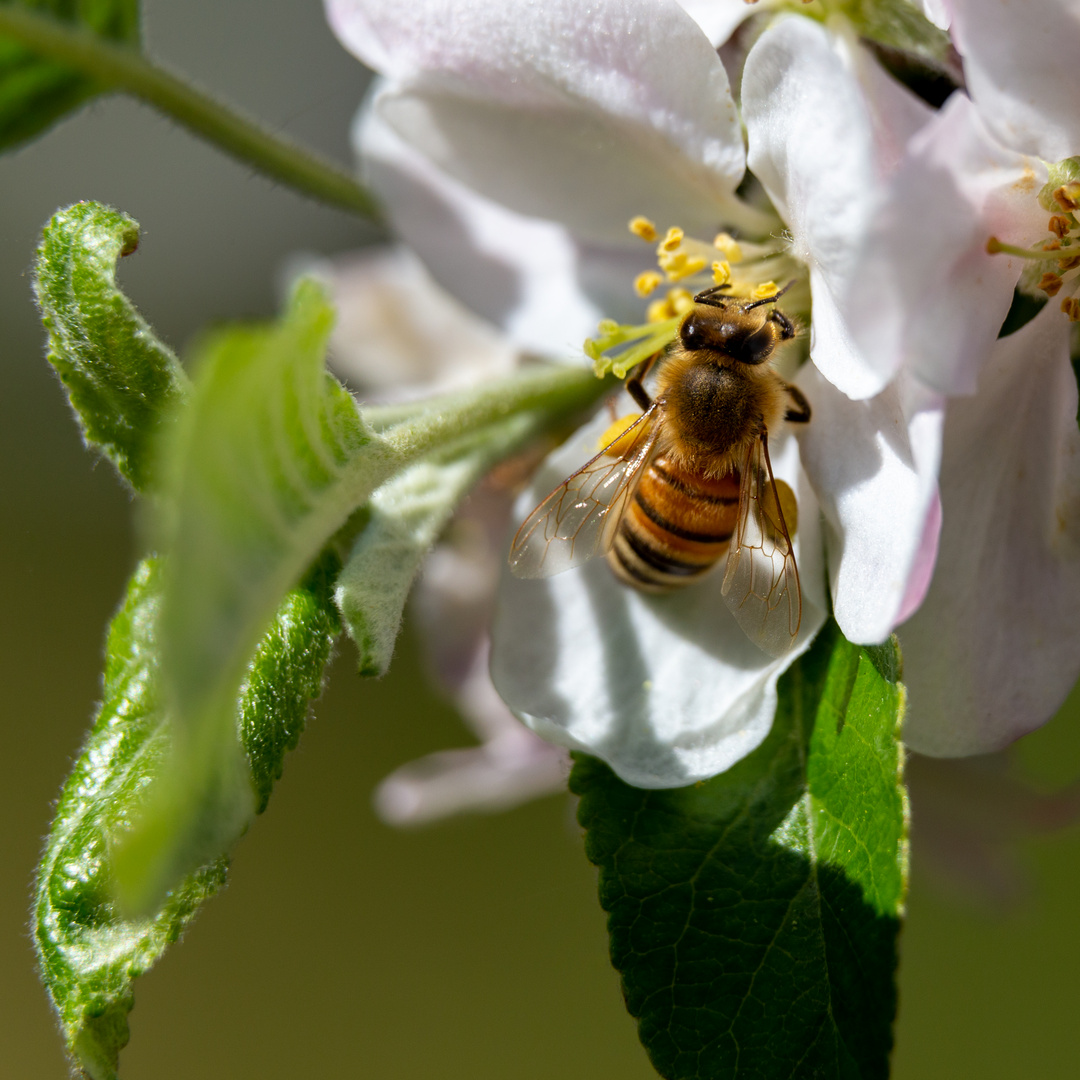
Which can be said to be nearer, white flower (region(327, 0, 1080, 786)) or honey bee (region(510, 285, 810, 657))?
white flower (region(327, 0, 1080, 786))

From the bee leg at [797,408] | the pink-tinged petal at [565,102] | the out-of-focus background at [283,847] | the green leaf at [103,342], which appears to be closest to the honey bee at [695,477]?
the bee leg at [797,408]

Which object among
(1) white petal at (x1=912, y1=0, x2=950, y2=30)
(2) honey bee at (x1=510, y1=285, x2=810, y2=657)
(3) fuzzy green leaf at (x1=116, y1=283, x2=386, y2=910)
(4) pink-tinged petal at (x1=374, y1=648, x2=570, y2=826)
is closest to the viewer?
(3) fuzzy green leaf at (x1=116, y1=283, x2=386, y2=910)

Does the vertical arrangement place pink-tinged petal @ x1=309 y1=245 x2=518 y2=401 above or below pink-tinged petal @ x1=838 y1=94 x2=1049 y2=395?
below

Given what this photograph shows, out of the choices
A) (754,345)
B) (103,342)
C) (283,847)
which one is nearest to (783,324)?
(754,345)

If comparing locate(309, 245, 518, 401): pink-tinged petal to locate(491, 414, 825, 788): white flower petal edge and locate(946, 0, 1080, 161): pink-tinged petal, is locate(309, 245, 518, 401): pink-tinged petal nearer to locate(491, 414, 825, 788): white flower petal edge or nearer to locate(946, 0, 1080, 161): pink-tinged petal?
locate(491, 414, 825, 788): white flower petal edge

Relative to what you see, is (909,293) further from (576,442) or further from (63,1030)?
(63,1030)

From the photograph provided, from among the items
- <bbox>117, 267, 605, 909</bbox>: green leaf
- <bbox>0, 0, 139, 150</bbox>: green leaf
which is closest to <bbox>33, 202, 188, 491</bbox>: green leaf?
<bbox>117, 267, 605, 909</bbox>: green leaf

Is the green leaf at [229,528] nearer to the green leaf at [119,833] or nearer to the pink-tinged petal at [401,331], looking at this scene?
the green leaf at [119,833]
